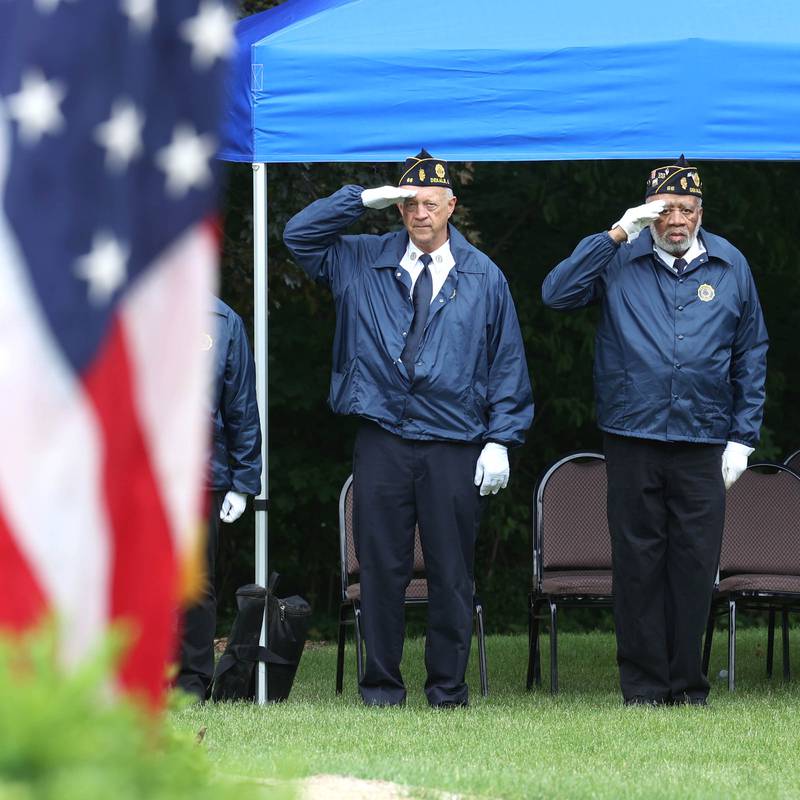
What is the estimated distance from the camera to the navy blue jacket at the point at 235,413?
20.8 ft

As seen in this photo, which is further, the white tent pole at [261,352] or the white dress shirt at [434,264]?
the white tent pole at [261,352]

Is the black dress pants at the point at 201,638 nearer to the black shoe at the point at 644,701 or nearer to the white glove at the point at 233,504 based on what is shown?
the white glove at the point at 233,504

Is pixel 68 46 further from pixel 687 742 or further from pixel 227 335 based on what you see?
pixel 227 335

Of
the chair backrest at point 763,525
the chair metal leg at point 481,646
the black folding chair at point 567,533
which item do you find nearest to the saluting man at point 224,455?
the chair metal leg at point 481,646

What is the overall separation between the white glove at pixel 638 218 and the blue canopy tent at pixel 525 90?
10.8 inches

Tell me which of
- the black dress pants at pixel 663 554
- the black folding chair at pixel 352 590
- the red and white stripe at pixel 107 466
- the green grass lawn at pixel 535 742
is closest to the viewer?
the red and white stripe at pixel 107 466

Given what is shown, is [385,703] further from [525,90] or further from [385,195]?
[525,90]

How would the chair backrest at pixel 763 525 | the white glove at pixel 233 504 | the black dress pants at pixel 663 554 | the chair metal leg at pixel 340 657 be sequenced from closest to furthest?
the black dress pants at pixel 663 554, the white glove at pixel 233 504, the chair metal leg at pixel 340 657, the chair backrest at pixel 763 525

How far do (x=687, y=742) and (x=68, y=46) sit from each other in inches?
154

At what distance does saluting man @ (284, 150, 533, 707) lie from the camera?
6168 millimetres

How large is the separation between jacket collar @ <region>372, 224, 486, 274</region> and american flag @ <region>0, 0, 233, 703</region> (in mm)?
4321

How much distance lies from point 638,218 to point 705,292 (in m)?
0.40

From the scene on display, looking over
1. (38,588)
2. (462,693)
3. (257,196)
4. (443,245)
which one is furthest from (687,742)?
(38,588)

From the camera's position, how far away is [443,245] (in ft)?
20.9
